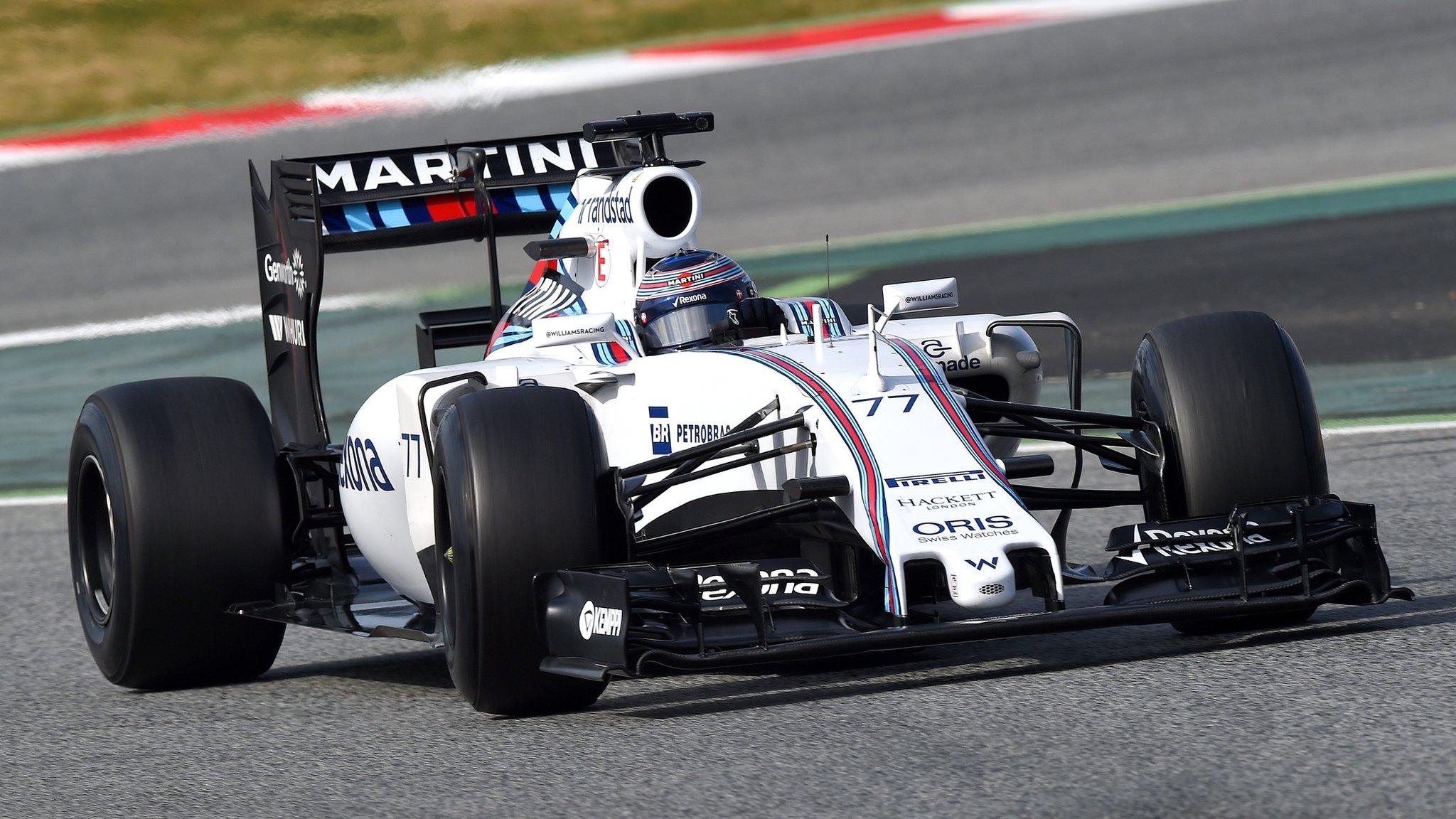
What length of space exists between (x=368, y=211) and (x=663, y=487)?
→ 2662 millimetres

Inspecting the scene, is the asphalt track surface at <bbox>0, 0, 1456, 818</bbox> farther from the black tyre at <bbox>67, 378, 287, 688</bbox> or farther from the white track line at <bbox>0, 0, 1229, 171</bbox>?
the white track line at <bbox>0, 0, 1229, 171</bbox>

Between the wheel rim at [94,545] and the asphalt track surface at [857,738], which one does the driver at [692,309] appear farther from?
the wheel rim at [94,545]

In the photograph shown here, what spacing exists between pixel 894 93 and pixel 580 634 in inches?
588

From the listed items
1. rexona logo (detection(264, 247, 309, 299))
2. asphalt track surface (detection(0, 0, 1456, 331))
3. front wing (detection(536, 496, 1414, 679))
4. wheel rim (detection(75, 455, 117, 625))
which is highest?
asphalt track surface (detection(0, 0, 1456, 331))

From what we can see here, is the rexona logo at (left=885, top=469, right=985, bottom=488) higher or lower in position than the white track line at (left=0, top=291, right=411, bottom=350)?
lower

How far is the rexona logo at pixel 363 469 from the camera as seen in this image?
7137 mm

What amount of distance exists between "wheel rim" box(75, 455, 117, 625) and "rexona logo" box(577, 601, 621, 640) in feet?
8.97

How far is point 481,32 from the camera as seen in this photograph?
21.9 metres

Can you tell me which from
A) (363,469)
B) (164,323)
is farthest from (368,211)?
(164,323)

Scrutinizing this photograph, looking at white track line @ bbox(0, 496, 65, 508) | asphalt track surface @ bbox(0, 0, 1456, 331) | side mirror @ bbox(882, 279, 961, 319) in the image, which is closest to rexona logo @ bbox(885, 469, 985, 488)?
side mirror @ bbox(882, 279, 961, 319)

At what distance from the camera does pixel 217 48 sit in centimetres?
2114

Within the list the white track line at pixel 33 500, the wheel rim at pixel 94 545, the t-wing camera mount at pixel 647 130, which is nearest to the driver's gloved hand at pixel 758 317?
the t-wing camera mount at pixel 647 130

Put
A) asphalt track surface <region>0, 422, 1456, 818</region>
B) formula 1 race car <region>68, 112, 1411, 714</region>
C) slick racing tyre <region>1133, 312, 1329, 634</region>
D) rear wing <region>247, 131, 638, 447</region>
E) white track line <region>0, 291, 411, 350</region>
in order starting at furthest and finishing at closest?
white track line <region>0, 291, 411, 350</region> → rear wing <region>247, 131, 638, 447</region> → slick racing tyre <region>1133, 312, 1329, 634</region> → formula 1 race car <region>68, 112, 1411, 714</region> → asphalt track surface <region>0, 422, 1456, 818</region>

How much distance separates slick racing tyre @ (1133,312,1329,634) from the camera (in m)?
6.50
